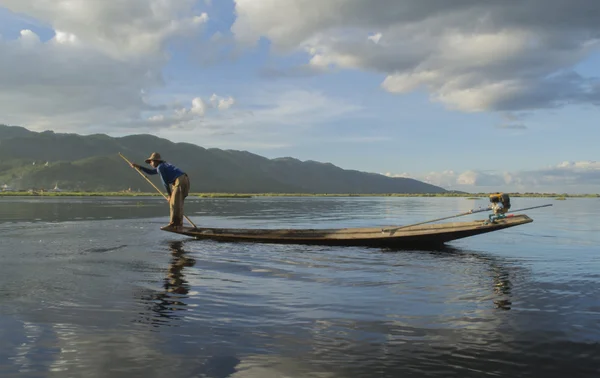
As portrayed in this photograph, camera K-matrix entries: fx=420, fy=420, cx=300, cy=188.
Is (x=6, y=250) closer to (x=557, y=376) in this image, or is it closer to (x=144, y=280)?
(x=144, y=280)

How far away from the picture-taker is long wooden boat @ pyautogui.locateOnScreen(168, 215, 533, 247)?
862 inches

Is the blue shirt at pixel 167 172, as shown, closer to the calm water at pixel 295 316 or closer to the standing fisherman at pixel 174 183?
the standing fisherman at pixel 174 183

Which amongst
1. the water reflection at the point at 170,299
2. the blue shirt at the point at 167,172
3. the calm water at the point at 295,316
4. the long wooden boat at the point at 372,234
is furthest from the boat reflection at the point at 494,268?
the blue shirt at the point at 167,172

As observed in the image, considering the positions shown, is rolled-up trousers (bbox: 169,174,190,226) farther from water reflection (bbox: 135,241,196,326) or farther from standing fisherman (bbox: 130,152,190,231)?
water reflection (bbox: 135,241,196,326)

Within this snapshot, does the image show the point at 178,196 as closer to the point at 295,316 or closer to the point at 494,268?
the point at 295,316

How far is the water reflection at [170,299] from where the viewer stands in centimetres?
1028

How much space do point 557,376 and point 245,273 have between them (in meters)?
11.2

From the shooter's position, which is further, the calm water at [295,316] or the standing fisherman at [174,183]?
the standing fisherman at [174,183]

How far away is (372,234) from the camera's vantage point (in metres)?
23.6

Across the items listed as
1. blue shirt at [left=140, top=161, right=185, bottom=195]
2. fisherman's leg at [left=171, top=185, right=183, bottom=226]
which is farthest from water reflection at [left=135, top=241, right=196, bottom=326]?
blue shirt at [left=140, top=161, right=185, bottom=195]

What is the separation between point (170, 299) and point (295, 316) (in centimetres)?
391

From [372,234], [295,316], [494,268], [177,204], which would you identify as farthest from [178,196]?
[494,268]

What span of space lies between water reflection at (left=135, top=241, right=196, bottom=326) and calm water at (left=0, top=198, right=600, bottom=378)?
0.07m

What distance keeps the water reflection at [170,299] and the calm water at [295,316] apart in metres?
0.07
